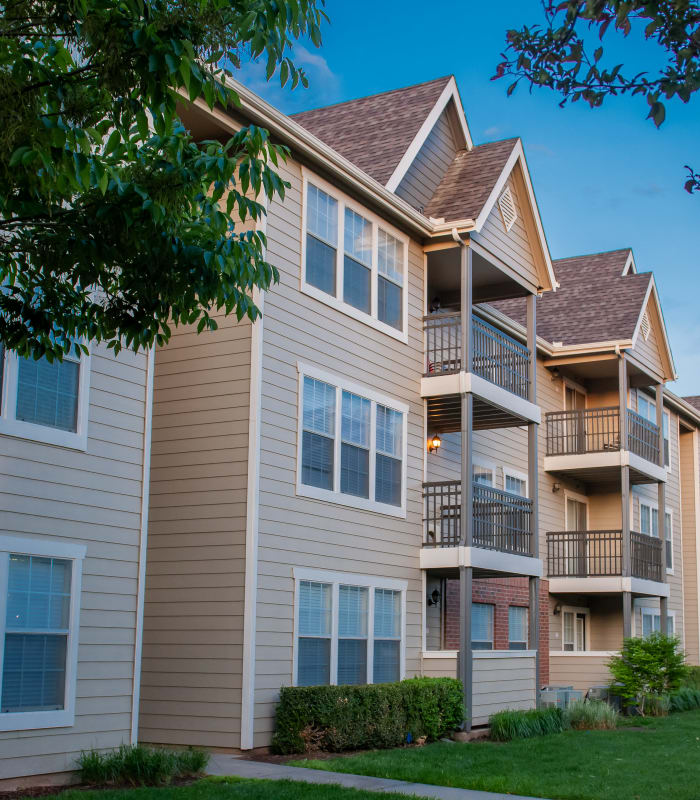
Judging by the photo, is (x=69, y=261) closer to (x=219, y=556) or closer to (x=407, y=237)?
(x=219, y=556)

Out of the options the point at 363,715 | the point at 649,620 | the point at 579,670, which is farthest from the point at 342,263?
the point at 649,620

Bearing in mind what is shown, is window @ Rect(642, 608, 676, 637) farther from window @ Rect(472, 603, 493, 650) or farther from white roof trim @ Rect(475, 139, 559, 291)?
white roof trim @ Rect(475, 139, 559, 291)

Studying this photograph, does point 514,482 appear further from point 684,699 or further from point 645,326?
point 645,326

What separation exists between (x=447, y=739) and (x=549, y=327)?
46.4ft

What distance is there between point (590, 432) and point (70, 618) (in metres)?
18.9

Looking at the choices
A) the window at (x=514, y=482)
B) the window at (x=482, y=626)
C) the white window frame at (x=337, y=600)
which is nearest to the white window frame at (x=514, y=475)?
the window at (x=514, y=482)

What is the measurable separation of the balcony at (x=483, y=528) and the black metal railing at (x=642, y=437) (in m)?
7.44

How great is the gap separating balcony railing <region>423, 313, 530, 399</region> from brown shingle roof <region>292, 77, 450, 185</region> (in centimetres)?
296

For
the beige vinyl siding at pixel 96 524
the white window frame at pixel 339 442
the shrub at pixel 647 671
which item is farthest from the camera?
the shrub at pixel 647 671

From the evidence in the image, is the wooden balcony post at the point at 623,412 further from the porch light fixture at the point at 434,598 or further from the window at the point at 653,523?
the porch light fixture at the point at 434,598

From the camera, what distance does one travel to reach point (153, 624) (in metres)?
15.0

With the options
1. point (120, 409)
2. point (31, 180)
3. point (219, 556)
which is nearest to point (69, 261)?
point (31, 180)

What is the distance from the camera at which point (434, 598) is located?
19594 mm

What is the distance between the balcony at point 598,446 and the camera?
26484 millimetres
